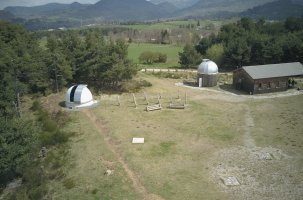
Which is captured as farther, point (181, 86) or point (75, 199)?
point (181, 86)

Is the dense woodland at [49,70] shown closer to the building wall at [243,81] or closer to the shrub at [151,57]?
the building wall at [243,81]

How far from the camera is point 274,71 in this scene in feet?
186

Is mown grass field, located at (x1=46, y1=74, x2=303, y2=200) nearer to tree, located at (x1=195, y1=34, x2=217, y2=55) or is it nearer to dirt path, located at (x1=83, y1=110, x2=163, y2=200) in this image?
dirt path, located at (x1=83, y1=110, x2=163, y2=200)

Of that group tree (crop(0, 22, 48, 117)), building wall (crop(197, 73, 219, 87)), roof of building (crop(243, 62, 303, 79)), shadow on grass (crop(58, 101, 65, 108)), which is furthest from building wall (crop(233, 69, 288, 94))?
tree (crop(0, 22, 48, 117))

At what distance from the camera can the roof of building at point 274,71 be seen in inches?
2168

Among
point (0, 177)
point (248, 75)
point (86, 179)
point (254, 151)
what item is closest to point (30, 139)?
point (0, 177)

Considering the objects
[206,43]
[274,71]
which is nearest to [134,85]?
[274,71]

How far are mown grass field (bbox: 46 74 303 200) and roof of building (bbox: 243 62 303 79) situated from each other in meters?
6.37

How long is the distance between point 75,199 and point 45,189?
3817mm

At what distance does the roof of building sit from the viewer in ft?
181

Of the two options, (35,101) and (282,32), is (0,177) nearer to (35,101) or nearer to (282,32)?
(35,101)

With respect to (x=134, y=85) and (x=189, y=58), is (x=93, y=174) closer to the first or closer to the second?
(x=134, y=85)

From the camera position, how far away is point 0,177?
104 feet

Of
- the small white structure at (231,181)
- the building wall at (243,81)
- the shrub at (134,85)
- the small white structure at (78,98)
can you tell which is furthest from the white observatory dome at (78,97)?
the building wall at (243,81)
